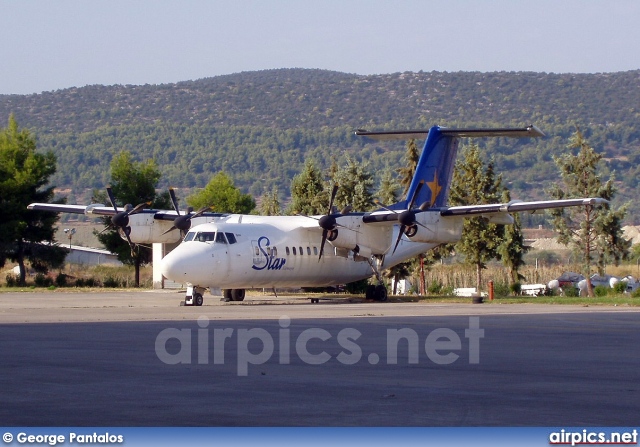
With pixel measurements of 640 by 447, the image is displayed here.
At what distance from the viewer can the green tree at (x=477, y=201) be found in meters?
45.1

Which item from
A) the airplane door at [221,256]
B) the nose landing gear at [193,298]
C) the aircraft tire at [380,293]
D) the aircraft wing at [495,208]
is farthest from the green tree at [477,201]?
the nose landing gear at [193,298]

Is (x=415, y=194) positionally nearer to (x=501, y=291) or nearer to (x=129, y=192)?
(x=501, y=291)

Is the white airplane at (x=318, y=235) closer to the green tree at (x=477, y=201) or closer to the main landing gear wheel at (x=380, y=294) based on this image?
the main landing gear wheel at (x=380, y=294)

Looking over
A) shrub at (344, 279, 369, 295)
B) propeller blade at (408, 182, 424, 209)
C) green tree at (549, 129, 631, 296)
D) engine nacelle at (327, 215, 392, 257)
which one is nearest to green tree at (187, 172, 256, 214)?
shrub at (344, 279, 369, 295)

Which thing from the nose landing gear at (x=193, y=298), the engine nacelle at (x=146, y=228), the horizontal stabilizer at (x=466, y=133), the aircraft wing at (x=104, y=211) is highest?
the horizontal stabilizer at (x=466, y=133)

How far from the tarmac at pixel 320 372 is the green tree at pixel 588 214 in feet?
76.2

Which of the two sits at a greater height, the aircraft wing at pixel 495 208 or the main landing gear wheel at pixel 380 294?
the aircraft wing at pixel 495 208

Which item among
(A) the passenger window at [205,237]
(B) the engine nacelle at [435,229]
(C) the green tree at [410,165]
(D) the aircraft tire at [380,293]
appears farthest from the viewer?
(C) the green tree at [410,165]

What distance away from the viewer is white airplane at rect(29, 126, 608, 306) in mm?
29786

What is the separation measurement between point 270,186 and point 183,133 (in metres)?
25.5

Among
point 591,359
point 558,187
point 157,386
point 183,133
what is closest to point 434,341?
point 591,359

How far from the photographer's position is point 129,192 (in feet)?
180

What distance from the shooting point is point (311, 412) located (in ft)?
27.7

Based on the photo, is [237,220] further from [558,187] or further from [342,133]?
[342,133]
